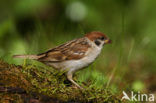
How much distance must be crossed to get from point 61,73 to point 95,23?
5.70m

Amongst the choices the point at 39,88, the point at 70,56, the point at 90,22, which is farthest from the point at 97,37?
the point at 90,22

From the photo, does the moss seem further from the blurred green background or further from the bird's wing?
the blurred green background

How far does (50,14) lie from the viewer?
1161 cm

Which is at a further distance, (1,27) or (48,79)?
(1,27)

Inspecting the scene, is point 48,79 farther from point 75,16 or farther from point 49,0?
point 49,0

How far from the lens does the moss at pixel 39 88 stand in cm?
369

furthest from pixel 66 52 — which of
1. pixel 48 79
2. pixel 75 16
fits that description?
pixel 75 16

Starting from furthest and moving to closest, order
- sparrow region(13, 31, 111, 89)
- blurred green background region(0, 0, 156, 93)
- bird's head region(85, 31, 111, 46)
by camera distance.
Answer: blurred green background region(0, 0, 156, 93) → bird's head region(85, 31, 111, 46) → sparrow region(13, 31, 111, 89)

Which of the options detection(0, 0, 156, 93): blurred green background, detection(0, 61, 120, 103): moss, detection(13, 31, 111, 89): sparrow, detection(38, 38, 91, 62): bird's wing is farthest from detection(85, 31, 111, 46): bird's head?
detection(0, 0, 156, 93): blurred green background

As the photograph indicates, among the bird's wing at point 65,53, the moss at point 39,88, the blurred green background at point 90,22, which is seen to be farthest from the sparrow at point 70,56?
the blurred green background at point 90,22

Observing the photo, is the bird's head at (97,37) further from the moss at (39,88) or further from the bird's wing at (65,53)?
the moss at (39,88)

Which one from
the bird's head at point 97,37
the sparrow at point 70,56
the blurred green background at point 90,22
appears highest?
the blurred green background at point 90,22

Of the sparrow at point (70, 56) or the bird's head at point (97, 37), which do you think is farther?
the bird's head at point (97, 37)

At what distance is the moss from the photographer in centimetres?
369
